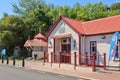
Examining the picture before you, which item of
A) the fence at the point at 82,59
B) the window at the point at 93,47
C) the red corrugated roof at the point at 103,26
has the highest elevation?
the red corrugated roof at the point at 103,26

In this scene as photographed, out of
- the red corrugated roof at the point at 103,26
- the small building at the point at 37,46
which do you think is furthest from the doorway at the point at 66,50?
the small building at the point at 37,46

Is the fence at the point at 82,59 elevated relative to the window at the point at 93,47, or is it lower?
lower

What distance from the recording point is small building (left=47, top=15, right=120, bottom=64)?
24547 millimetres

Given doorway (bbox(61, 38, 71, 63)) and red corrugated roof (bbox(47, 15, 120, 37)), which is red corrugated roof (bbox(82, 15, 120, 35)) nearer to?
red corrugated roof (bbox(47, 15, 120, 37))

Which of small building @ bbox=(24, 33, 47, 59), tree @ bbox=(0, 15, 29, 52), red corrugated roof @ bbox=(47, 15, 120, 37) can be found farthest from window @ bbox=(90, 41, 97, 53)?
tree @ bbox=(0, 15, 29, 52)

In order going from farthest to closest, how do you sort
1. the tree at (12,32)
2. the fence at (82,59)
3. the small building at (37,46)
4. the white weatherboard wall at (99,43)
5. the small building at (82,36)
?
1. the tree at (12,32)
2. the small building at (37,46)
3. the small building at (82,36)
4. the white weatherboard wall at (99,43)
5. the fence at (82,59)

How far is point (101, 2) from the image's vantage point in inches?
2287

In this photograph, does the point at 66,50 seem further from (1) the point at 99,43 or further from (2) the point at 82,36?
(1) the point at 99,43

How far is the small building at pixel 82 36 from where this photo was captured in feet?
80.5

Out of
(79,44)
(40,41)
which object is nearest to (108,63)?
(79,44)

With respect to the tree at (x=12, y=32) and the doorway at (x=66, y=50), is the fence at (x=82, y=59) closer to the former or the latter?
the doorway at (x=66, y=50)

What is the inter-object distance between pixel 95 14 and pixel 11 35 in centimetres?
1669

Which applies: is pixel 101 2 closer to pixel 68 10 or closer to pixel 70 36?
pixel 68 10

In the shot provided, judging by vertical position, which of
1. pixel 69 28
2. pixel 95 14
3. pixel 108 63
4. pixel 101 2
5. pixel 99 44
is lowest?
pixel 108 63
